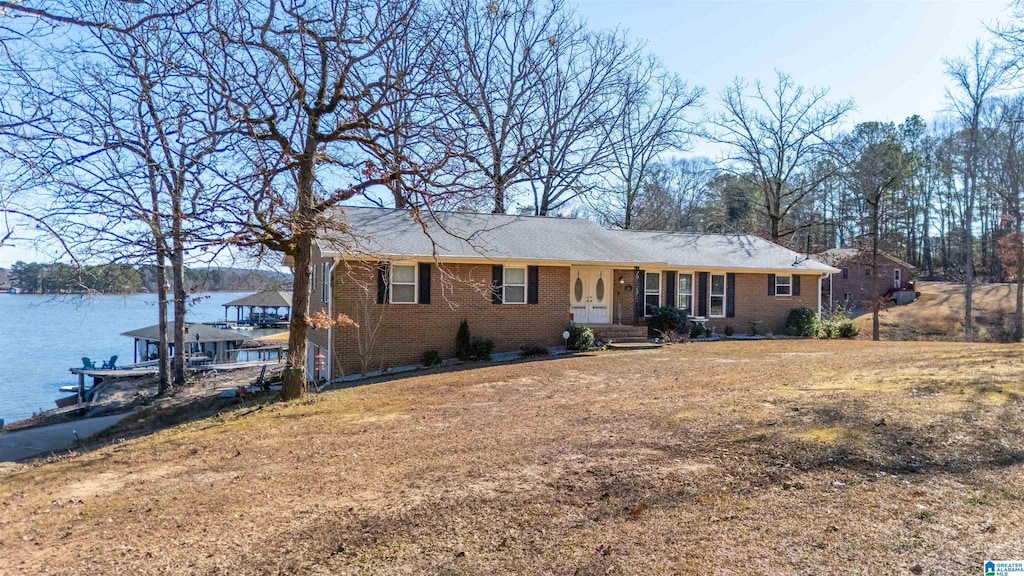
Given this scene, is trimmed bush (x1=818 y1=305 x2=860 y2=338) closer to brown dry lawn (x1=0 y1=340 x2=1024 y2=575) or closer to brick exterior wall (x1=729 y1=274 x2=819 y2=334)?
brick exterior wall (x1=729 y1=274 x2=819 y2=334)

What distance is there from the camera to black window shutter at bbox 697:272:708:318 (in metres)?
21.9

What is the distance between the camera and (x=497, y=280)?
17641 millimetres

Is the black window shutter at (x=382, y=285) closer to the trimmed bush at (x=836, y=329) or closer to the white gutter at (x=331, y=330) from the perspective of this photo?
the white gutter at (x=331, y=330)

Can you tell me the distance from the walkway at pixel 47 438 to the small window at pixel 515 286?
35.7ft

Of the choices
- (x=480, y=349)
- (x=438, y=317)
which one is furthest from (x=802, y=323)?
(x=438, y=317)

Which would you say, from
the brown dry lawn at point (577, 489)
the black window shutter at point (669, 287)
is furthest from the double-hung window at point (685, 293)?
the brown dry lawn at point (577, 489)

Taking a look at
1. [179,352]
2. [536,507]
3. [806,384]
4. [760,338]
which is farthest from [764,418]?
[179,352]

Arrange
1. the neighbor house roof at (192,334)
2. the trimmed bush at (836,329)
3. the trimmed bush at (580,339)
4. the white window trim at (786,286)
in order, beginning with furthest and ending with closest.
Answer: the neighbor house roof at (192,334) < the white window trim at (786,286) < the trimmed bush at (836,329) < the trimmed bush at (580,339)

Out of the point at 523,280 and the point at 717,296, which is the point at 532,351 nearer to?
the point at 523,280

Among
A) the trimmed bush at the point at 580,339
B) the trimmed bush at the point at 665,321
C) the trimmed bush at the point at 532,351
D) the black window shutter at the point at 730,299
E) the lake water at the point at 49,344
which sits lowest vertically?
the lake water at the point at 49,344

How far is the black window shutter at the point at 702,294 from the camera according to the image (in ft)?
71.8

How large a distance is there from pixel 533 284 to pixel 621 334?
10.8 ft

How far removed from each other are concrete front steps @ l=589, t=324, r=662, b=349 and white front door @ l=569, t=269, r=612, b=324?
0.73 m

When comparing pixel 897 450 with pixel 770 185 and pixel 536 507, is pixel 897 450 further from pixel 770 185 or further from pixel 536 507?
pixel 770 185
